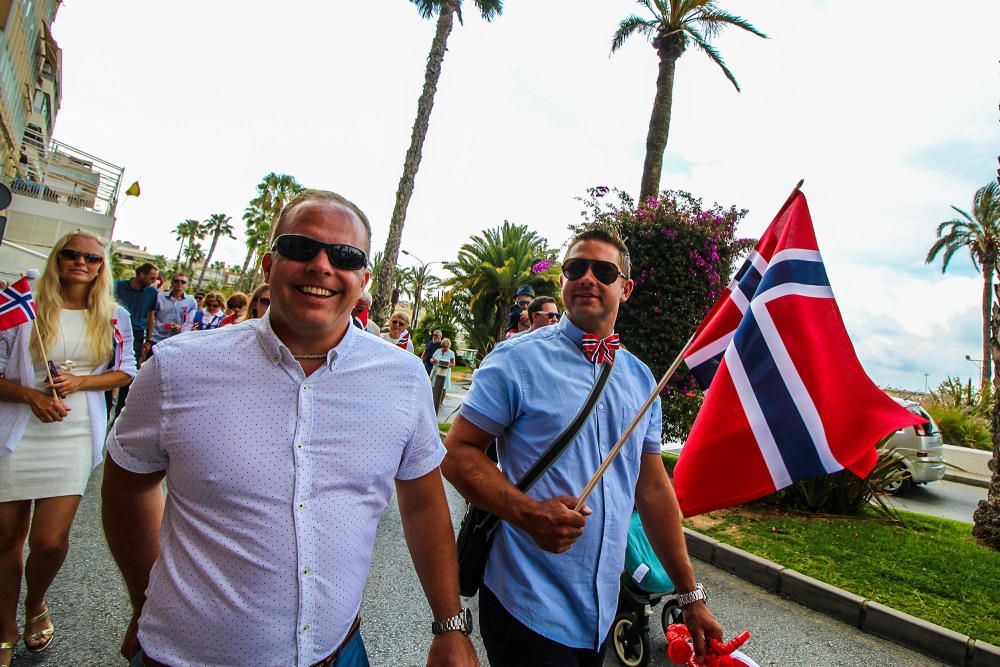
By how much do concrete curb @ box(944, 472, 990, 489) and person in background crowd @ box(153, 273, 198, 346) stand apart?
629 inches

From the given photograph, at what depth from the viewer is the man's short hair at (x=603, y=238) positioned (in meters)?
2.45

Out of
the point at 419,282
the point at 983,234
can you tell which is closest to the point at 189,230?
the point at 419,282

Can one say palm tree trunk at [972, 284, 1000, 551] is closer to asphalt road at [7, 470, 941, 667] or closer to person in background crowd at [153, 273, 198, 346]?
asphalt road at [7, 470, 941, 667]

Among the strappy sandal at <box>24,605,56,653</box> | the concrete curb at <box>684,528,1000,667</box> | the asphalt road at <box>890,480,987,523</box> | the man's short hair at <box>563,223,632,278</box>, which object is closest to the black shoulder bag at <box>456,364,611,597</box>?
the man's short hair at <box>563,223,632,278</box>

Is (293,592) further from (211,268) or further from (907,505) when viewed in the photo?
(211,268)

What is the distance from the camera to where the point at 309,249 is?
1.64m

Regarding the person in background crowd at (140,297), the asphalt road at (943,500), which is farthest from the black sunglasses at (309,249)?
the asphalt road at (943,500)

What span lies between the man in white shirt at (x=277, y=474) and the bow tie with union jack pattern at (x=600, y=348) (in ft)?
2.53

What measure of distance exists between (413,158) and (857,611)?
45.1 feet

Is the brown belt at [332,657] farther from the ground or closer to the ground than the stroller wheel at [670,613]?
farther from the ground

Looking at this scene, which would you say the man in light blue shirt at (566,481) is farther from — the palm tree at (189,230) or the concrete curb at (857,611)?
the palm tree at (189,230)

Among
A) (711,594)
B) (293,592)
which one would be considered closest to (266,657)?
(293,592)

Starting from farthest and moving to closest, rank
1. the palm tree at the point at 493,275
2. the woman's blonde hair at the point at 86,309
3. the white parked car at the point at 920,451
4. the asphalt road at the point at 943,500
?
the palm tree at the point at 493,275 → the white parked car at the point at 920,451 → the asphalt road at the point at 943,500 → the woman's blonde hair at the point at 86,309

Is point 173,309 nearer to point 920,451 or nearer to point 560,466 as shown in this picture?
point 560,466
